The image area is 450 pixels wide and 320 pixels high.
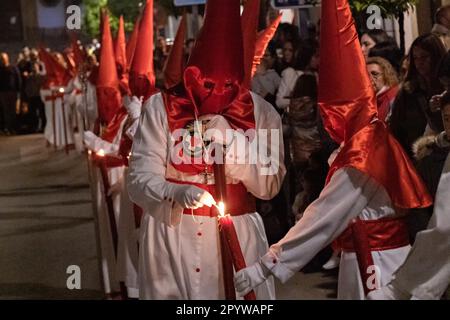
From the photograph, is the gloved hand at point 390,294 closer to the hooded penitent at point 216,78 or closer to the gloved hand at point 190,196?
the gloved hand at point 190,196

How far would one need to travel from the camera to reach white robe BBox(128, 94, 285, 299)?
485 cm

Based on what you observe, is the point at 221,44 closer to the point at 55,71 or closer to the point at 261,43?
the point at 261,43

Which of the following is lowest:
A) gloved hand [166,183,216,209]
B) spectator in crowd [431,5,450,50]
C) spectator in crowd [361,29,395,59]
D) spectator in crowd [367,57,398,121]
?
gloved hand [166,183,216,209]

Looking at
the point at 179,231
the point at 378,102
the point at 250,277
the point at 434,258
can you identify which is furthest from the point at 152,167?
the point at 378,102

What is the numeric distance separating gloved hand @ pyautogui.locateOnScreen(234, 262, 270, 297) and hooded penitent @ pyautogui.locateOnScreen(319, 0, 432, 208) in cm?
57

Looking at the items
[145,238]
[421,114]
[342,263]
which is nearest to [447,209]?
[342,263]

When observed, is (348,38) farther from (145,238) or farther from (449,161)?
(145,238)

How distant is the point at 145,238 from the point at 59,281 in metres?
3.81

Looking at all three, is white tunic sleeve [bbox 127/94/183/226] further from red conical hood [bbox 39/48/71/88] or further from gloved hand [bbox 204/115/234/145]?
red conical hood [bbox 39/48/71/88]

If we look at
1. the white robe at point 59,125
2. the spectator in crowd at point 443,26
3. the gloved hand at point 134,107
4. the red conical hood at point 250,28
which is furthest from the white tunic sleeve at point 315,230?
the white robe at point 59,125

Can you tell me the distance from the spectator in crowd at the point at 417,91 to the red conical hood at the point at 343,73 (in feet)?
6.98

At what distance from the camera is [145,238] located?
5082mm

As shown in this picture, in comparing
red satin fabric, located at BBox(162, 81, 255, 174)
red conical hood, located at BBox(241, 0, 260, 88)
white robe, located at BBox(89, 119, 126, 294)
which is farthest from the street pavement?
red satin fabric, located at BBox(162, 81, 255, 174)

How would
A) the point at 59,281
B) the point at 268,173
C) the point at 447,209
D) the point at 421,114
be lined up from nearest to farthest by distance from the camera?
1. the point at 447,209
2. the point at 268,173
3. the point at 421,114
4. the point at 59,281
